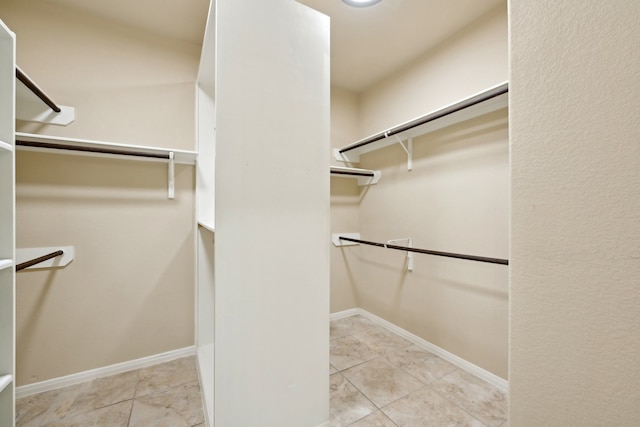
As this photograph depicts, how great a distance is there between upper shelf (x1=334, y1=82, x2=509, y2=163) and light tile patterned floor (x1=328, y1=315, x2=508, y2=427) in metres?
1.71

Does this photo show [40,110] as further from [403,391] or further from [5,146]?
[403,391]

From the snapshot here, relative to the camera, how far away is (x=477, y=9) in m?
1.65

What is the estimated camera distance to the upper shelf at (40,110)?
141 centimetres

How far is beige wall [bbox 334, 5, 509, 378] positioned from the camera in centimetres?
163

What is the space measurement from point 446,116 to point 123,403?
2.66 m

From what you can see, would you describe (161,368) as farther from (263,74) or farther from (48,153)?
(263,74)

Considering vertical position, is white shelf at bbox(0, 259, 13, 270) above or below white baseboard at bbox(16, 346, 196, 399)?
above

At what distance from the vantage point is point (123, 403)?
4.81 feet

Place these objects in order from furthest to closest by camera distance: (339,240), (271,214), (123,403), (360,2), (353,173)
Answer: (339,240)
(353,173)
(360,2)
(123,403)
(271,214)

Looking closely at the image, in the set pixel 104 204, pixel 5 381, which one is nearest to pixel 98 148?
pixel 104 204

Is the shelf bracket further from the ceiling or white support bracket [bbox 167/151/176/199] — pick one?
white support bracket [bbox 167/151/176/199]

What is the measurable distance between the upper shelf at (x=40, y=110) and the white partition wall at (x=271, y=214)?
1182mm

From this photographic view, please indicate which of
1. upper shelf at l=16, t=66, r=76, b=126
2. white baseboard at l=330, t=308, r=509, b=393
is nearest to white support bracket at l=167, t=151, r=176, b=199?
upper shelf at l=16, t=66, r=76, b=126

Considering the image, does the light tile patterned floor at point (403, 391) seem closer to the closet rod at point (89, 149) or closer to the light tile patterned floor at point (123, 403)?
the light tile patterned floor at point (123, 403)
